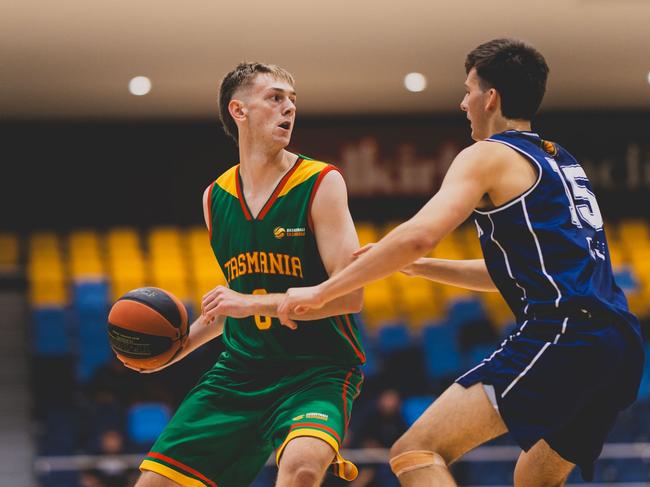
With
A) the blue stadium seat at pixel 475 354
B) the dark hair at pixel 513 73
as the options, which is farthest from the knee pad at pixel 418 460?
the blue stadium seat at pixel 475 354

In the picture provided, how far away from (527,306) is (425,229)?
506mm

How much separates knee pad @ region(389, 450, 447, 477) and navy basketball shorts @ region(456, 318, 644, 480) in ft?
0.88

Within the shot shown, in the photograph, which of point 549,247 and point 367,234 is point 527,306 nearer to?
point 549,247

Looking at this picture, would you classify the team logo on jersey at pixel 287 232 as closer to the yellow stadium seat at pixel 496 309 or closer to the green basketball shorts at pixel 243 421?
the green basketball shorts at pixel 243 421

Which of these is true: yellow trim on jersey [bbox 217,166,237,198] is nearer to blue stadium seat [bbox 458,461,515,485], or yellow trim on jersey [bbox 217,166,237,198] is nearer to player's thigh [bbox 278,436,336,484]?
player's thigh [bbox 278,436,336,484]

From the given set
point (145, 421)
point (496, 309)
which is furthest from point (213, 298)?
point (496, 309)

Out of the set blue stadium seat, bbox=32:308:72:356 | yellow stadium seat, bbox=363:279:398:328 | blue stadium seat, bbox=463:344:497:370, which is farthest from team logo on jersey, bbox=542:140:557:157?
blue stadium seat, bbox=32:308:72:356

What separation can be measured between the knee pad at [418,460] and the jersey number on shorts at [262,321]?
854 millimetres

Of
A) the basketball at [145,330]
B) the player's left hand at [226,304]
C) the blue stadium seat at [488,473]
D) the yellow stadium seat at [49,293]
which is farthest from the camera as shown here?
the yellow stadium seat at [49,293]

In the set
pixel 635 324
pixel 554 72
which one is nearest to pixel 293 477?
pixel 635 324

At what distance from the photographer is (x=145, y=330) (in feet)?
14.0

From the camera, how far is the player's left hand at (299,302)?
11.9ft

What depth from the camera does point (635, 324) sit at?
3.67m

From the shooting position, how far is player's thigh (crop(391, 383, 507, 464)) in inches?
142
